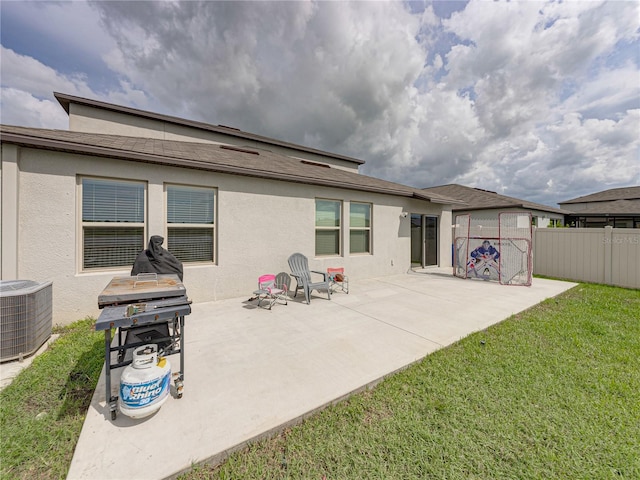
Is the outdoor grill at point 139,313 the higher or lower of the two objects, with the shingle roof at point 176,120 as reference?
lower

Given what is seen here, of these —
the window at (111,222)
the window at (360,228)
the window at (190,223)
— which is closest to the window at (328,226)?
the window at (360,228)

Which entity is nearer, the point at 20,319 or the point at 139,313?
the point at 139,313

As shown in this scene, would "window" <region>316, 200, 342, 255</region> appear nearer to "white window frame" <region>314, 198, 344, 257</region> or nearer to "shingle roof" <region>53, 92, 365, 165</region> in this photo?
"white window frame" <region>314, 198, 344, 257</region>

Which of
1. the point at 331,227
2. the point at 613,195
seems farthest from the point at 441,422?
the point at 613,195

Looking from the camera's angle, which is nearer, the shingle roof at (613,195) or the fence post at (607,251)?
the fence post at (607,251)

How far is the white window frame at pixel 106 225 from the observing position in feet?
14.9

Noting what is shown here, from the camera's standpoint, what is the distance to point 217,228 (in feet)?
19.1

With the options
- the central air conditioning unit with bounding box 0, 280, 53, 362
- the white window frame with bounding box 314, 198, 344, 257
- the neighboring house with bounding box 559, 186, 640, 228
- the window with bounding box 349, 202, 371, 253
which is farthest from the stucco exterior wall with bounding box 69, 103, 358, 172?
the neighboring house with bounding box 559, 186, 640, 228

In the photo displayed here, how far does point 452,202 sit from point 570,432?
382 inches

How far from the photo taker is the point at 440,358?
3254mm

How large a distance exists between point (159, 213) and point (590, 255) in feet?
43.6

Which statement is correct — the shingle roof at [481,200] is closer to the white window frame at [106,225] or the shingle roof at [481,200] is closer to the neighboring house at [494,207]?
the neighboring house at [494,207]

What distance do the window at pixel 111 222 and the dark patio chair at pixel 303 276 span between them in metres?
3.36

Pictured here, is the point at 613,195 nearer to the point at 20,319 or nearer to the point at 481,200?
the point at 481,200
